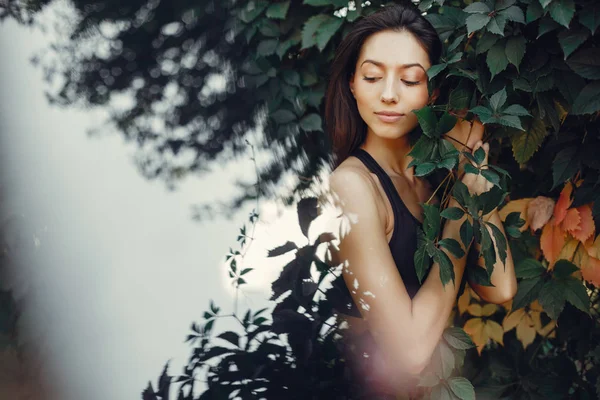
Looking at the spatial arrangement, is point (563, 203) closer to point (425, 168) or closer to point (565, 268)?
point (565, 268)

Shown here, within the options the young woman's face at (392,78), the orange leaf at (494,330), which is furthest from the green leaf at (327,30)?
the orange leaf at (494,330)

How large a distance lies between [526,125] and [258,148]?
611mm

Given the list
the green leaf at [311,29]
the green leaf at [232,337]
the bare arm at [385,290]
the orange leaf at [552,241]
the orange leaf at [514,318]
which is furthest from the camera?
the orange leaf at [514,318]

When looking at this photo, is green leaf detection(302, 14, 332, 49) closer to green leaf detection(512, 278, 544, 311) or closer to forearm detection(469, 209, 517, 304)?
forearm detection(469, 209, 517, 304)

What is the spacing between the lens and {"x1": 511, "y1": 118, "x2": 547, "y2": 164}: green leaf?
131 centimetres

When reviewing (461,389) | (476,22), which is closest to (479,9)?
(476,22)

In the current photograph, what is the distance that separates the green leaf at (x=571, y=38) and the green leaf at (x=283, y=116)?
67cm

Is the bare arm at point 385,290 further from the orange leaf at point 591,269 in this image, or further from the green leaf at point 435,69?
the orange leaf at point 591,269

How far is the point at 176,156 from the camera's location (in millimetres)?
1364

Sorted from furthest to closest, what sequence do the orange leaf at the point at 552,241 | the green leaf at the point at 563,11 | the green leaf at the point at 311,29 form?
the green leaf at the point at 311,29
the orange leaf at the point at 552,241
the green leaf at the point at 563,11

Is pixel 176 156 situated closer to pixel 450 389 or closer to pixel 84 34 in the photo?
pixel 84 34

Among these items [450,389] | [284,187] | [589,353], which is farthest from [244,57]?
[589,353]

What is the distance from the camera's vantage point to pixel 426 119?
118 centimetres

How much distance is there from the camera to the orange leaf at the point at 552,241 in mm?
1414
